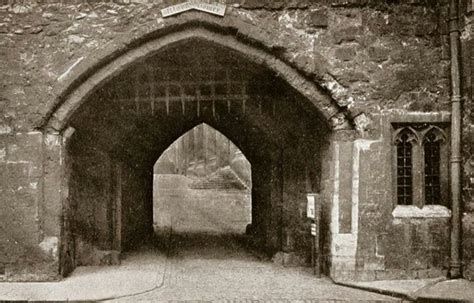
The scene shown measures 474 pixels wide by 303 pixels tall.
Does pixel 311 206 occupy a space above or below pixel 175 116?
below

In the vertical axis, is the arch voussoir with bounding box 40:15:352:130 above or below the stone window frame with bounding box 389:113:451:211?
above

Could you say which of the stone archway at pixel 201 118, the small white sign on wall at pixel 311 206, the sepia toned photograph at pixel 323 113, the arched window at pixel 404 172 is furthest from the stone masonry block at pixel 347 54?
the small white sign on wall at pixel 311 206

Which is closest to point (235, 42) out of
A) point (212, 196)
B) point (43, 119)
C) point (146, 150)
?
point (43, 119)

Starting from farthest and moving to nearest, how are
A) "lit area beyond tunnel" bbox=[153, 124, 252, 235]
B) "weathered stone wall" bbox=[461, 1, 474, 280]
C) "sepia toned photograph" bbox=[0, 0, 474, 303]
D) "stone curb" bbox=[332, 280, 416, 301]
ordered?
1. "lit area beyond tunnel" bbox=[153, 124, 252, 235]
2. "sepia toned photograph" bbox=[0, 0, 474, 303]
3. "weathered stone wall" bbox=[461, 1, 474, 280]
4. "stone curb" bbox=[332, 280, 416, 301]

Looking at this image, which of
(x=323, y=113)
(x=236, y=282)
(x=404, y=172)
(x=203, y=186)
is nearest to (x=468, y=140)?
(x=404, y=172)

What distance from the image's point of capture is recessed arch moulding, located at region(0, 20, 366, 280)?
8.47 meters

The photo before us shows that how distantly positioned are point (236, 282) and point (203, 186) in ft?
43.9

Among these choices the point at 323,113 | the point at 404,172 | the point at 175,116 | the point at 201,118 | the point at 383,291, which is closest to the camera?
the point at 383,291

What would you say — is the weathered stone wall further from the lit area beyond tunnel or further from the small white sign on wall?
the lit area beyond tunnel

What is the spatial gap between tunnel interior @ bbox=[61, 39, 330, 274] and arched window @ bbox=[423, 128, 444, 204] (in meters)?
1.45

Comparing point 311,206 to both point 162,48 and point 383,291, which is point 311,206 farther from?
point 162,48

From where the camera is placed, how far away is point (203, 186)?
21.7m

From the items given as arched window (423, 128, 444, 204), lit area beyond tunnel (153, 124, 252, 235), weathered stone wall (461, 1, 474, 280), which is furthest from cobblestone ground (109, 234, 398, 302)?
lit area beyond tunnel (153, 124, 252, 235)

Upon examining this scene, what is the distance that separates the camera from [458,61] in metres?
8.37
